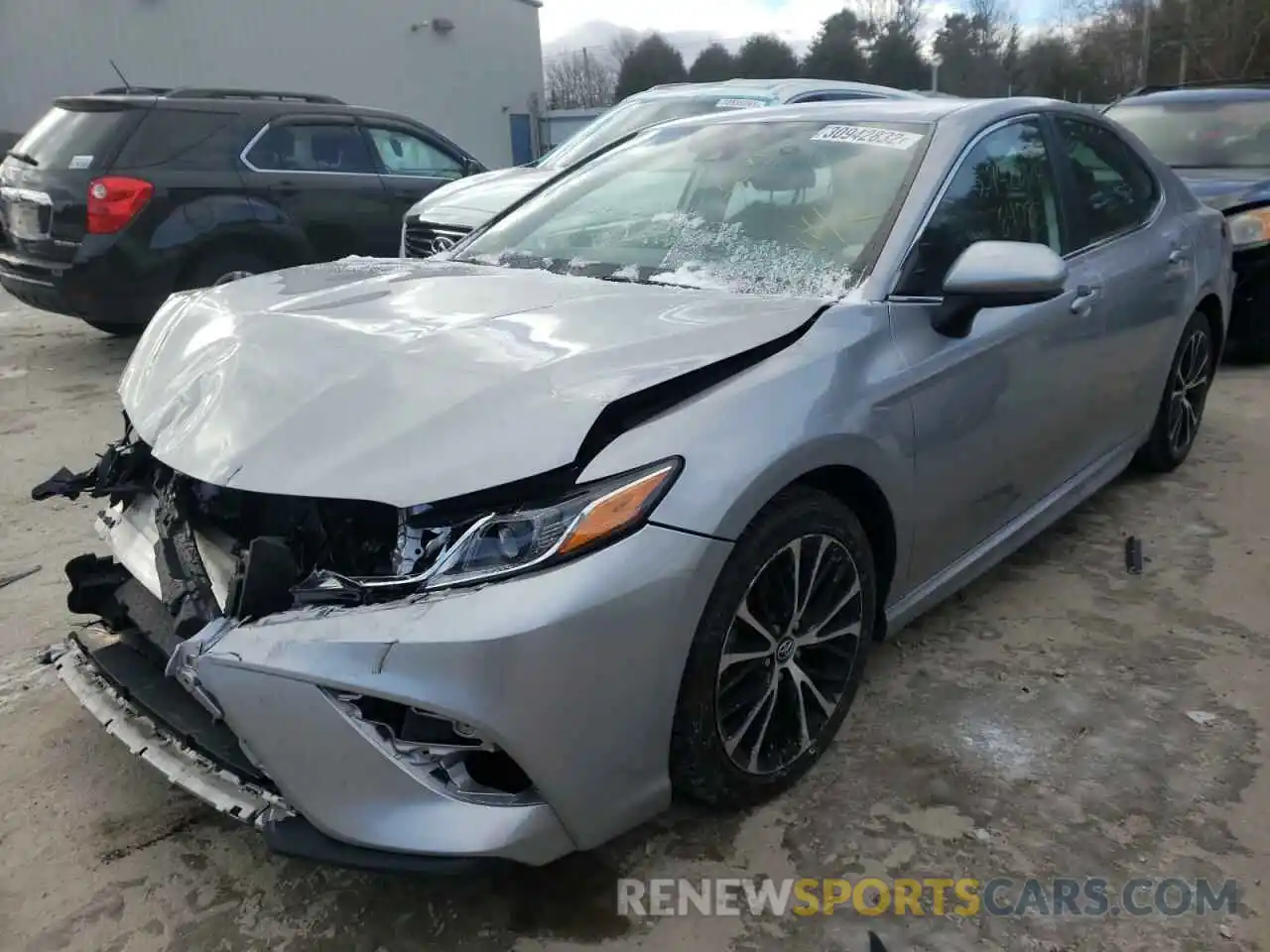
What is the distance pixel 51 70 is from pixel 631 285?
58.4 feet

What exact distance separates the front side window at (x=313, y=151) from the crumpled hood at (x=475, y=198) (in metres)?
1.33

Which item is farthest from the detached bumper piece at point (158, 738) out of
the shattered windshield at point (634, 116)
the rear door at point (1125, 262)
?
the shattered windshield at point (634, 116)

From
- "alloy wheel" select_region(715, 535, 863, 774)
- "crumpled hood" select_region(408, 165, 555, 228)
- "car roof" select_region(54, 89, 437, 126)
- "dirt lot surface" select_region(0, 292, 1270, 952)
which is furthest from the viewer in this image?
"car roof" select_region(54, 89, 437, 126)

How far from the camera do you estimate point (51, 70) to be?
1656cm

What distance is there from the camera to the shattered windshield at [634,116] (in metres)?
6.63

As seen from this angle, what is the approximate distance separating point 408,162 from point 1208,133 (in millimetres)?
5673

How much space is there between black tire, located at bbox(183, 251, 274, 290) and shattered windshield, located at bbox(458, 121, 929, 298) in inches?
148

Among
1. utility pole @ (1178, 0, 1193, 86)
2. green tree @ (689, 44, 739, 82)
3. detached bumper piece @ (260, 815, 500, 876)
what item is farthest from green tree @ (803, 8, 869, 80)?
detached bumper piece @ (260, 815, 500, 876)

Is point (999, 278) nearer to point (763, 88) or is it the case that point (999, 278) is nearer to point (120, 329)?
point (763, 88)

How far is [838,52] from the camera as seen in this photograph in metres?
44.4

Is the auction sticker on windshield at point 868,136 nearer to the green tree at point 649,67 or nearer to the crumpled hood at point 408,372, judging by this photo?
the crumpled hood at point 408,372

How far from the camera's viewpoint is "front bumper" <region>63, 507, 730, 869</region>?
5.62 feet

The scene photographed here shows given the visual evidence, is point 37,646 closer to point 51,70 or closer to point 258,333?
point 258,333

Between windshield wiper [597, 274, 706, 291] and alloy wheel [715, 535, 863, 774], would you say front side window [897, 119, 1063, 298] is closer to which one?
windshield wiper [597, 274, 706, 291]
